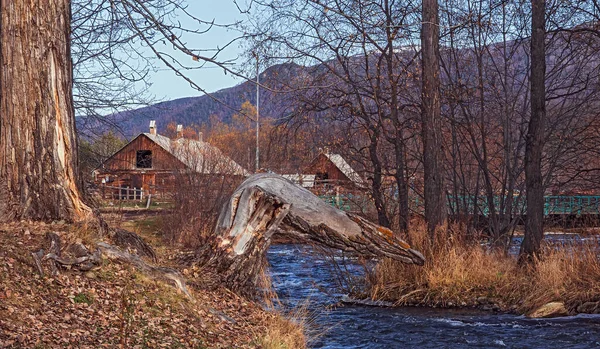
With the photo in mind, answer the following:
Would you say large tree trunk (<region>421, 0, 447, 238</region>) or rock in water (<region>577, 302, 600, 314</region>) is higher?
large tree trunk (<region>421, 0, 447, 238</region>)

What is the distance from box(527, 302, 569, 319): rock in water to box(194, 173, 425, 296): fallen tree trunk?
4.20 m

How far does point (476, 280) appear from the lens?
489 inches

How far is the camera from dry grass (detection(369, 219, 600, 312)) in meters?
11.9

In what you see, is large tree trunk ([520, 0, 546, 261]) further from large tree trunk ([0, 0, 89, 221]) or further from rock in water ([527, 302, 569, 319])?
large tree trunk ([0, 0, 89, 221])

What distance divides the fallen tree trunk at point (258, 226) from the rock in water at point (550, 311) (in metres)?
4.20

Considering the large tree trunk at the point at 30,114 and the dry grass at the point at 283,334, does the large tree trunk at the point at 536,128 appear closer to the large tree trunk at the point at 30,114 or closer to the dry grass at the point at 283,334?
the dry grass at the point at 283,334

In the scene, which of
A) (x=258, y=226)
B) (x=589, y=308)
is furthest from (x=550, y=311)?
(x=258, y=226)

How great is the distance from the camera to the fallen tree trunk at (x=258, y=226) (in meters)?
8.38

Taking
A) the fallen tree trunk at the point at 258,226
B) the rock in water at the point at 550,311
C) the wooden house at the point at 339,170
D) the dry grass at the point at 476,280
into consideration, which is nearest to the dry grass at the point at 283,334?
the fallen tree trunk at the point at 258,226

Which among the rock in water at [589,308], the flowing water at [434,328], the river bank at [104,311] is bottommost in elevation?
the flowing water at [434,328]

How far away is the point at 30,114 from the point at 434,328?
683cm

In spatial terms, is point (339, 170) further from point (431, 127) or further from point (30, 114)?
point (30, 114)

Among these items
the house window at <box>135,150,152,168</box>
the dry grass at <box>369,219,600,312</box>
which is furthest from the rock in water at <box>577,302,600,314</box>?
the house window at <box>135,150,152,168</box>

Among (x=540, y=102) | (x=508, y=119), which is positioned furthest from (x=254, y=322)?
(x=508, y=119)
